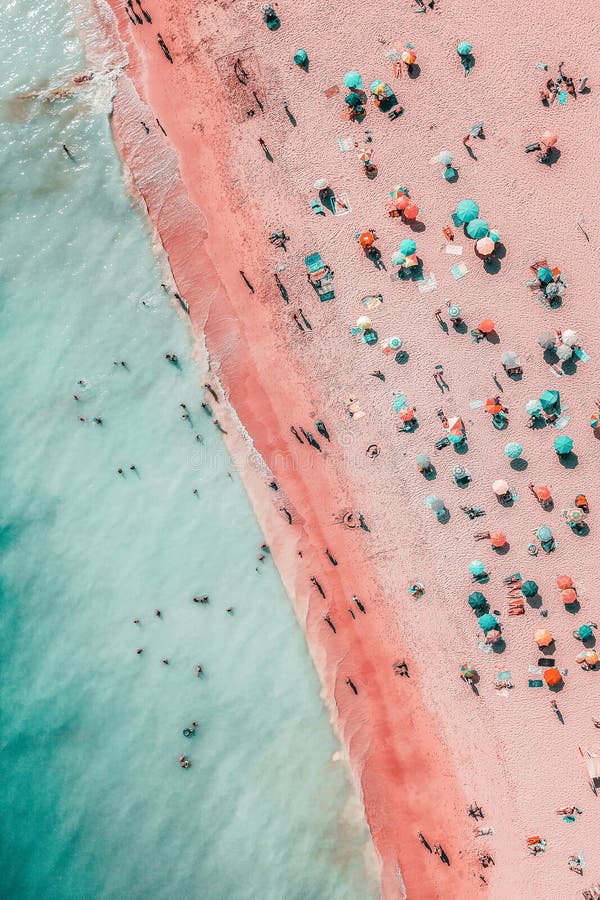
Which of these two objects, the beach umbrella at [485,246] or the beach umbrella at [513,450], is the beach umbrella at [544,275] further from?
the beach umbrella at [513,450]

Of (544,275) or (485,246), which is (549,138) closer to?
(485,246)

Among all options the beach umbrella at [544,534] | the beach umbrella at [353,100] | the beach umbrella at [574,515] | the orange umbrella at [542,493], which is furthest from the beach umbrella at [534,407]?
the beach umbrella at [353,100]

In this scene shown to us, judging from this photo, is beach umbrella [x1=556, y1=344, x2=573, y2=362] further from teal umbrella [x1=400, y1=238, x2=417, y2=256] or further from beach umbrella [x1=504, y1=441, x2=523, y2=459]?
teal umbrella [x1=400, y1=238, x2=417, y2=256]

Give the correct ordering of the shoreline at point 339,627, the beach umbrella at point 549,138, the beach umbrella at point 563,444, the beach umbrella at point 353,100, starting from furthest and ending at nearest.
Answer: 1. the shoreline at point 339,627
2. the beach umbrella at point 353,100
3. the beach umbrella at point 563,444
4. the beach umbrella at point 549,138

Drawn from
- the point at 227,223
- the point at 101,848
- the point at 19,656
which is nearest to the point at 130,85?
the point at 227,223

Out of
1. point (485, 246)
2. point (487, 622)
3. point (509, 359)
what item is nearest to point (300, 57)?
point (485, 246)

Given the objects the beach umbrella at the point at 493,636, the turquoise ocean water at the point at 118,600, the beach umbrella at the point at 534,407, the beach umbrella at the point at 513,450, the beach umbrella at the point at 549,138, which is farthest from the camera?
the turquoise ocean water at the point at 118,600

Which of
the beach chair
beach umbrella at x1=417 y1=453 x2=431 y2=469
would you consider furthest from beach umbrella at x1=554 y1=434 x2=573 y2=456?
the beach chair

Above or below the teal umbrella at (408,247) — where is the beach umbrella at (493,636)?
below
